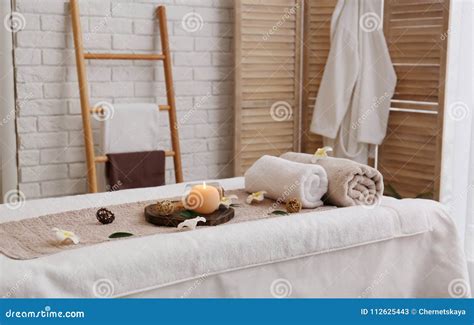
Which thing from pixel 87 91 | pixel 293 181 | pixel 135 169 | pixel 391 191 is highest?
pixel 87 91

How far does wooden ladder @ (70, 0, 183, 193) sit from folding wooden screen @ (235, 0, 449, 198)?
0.37 meters

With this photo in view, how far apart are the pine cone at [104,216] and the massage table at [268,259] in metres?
0.21

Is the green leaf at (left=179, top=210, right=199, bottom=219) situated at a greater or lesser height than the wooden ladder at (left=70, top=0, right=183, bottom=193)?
lesser

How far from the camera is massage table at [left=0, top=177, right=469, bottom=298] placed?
155cm

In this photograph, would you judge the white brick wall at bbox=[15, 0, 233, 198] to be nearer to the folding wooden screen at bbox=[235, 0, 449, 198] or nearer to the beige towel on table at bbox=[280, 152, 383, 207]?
the folding wooden screen at bbox=[235, 0, 449, 198]

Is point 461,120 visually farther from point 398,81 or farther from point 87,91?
point 87,91

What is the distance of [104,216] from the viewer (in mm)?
1889

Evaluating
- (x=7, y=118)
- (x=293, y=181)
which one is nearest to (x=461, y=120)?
(x=293, y=181)

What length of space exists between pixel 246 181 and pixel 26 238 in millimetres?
859

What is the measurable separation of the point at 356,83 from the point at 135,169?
120 cm

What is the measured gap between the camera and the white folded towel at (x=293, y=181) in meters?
2.11

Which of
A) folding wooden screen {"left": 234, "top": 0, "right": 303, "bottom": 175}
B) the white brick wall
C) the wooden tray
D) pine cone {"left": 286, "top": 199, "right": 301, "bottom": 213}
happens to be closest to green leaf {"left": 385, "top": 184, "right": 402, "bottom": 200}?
folding wooden screen {"left": 234, "top": 0, "right": 303, "bottom": 175}

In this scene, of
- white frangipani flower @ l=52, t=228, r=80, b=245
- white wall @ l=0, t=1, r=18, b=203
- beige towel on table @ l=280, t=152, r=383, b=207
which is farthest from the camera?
white wall @ l=0, t=1, r=18, b=203
